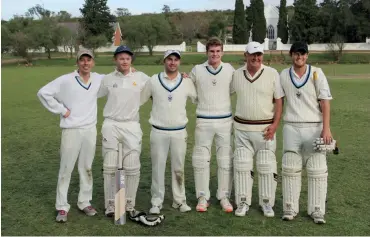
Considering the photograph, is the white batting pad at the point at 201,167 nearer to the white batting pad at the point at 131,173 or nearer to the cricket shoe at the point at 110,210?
the white batting pad at the point at 131,173

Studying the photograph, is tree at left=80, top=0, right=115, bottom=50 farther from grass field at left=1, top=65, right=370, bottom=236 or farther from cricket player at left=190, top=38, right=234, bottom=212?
cricket player at left=190, top=38, right=234, bottom=212

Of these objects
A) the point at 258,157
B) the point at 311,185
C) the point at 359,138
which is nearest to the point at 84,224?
the point at 258,157

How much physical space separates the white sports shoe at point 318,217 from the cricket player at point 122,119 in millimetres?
1880

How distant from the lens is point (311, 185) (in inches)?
194

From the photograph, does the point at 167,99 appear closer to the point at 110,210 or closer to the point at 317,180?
the point at 110,210

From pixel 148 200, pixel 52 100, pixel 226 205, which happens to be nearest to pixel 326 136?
pixel 226 205

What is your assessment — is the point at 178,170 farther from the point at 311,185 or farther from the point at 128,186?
the point at 311,185

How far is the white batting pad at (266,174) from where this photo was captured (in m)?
5.04

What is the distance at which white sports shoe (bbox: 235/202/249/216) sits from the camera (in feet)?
16.6

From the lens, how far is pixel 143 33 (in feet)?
189

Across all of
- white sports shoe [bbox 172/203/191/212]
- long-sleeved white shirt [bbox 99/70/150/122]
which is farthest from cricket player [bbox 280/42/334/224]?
long-sleeved white shirt [bbox 99/70/150/122]

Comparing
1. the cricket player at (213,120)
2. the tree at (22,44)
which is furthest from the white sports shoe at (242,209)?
the tree at (22,44)

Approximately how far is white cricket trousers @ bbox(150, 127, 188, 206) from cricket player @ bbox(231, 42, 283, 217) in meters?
0.60

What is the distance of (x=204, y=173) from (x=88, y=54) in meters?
1.79
